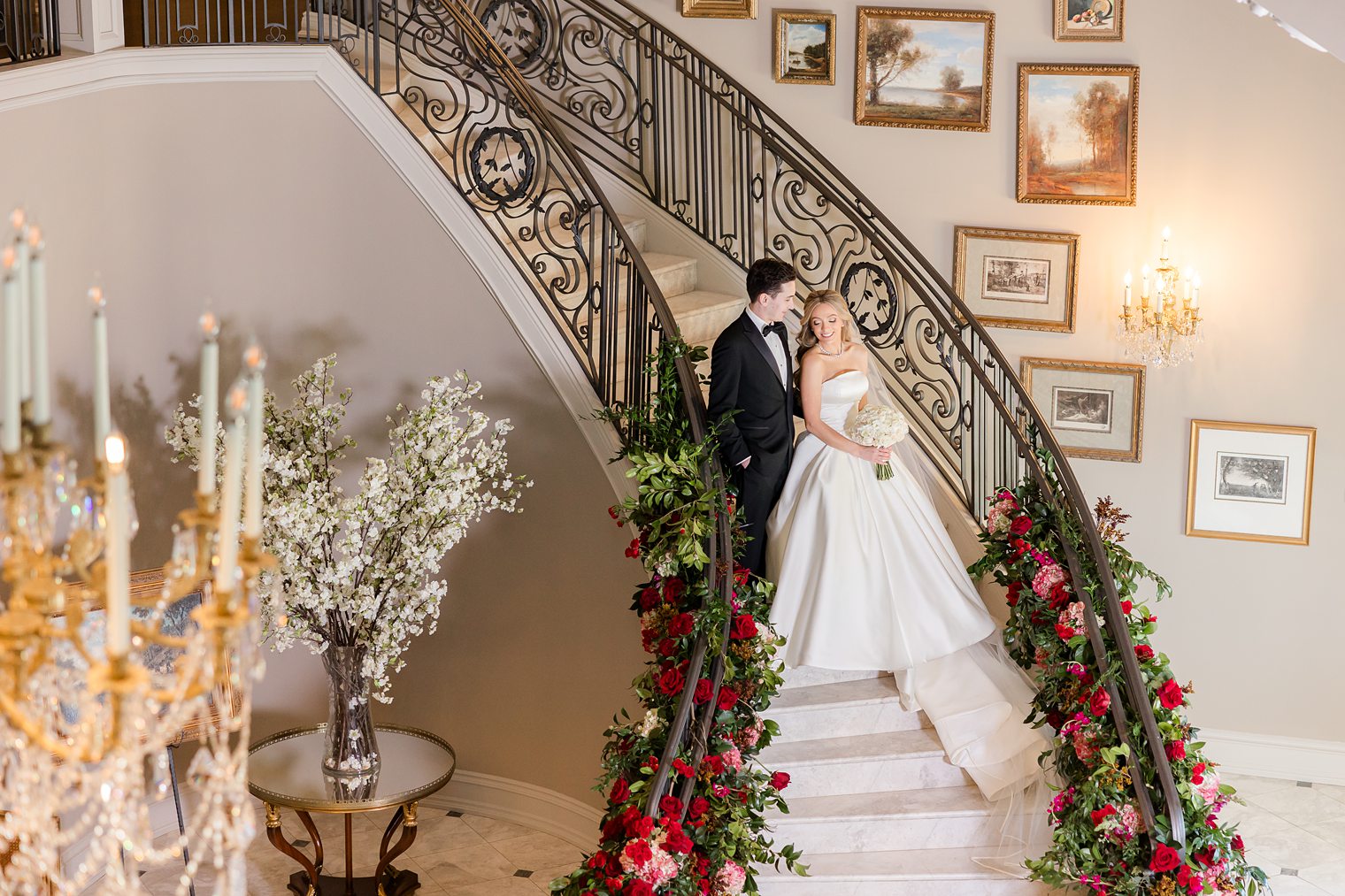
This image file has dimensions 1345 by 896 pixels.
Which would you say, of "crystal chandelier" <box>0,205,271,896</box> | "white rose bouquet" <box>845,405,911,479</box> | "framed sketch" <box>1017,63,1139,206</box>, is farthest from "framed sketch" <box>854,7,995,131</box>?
"crystal chandelier" <box>0,205,271,896</box>

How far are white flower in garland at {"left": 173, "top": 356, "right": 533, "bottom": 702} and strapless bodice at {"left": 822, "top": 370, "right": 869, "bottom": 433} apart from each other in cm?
138

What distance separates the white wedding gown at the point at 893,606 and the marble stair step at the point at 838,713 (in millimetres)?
87

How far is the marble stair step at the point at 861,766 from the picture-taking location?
5.46 meters

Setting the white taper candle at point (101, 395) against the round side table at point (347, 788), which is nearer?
the white taper candle at point (101, 395)

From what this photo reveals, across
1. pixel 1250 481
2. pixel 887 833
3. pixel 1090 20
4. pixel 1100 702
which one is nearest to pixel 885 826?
pixel 887 833

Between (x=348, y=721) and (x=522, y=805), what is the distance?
155 centimetres

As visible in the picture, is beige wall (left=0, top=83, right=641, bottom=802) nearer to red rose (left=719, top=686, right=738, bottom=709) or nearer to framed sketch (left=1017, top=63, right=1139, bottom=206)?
red rose (left=719, top=686, right=738, bottom=709)

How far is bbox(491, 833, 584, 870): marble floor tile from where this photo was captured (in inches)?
260

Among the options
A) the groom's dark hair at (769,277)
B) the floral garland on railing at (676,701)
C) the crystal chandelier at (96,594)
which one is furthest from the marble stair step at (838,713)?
the crystal chandelier at (96,594)

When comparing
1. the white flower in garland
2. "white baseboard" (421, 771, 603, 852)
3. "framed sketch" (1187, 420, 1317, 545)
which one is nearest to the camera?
the white flower in garland

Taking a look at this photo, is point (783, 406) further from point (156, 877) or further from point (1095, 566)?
point (156, 877)

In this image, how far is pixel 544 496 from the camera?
21.4 feet

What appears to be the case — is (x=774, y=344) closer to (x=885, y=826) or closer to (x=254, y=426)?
(x=885, y=826)

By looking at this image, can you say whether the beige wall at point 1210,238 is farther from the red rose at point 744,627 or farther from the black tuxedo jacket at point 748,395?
the red rose at point 744,627
